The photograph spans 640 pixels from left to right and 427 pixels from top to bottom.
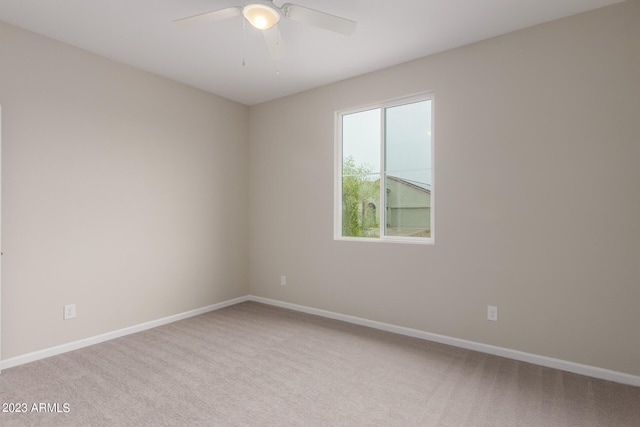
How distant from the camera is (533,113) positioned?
9.09ft

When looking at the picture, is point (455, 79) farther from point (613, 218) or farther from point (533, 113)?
point (613, 218)

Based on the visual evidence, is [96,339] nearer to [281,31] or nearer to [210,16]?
[210,16]

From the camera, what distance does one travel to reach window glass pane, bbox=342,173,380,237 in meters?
3.78

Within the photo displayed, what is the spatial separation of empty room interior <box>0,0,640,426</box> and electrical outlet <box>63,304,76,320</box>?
2 cm

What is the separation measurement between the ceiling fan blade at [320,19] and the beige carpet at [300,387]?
93.8 inches

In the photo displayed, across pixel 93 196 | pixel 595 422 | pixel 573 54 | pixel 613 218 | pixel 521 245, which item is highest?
pixel 573 54

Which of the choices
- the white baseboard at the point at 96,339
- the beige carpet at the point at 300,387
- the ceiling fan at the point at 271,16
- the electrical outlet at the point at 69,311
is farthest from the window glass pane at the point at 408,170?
the electrical outlet at the point at 69,311

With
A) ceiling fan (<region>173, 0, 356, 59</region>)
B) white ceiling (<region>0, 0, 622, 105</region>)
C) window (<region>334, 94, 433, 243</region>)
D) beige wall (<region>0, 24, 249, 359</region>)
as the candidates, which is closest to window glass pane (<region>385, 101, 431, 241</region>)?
window (<region>334, 94, 433, 243</region>)

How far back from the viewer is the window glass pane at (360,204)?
3777 mm

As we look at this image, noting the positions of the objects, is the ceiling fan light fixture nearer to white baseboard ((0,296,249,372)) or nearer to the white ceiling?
the white ceiling

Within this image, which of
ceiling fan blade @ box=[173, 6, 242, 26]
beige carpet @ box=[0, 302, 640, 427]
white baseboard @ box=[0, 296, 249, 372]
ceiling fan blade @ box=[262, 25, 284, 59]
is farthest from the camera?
white baseboard @ box=[0, 296, 249, 372]

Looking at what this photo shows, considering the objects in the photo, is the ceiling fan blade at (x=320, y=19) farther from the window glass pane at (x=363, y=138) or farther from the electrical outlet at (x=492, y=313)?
the electrical outlet at (x=492, y=313)

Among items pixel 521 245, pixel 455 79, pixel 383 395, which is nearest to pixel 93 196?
pixel 383 395

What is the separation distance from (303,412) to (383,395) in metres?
0.55
